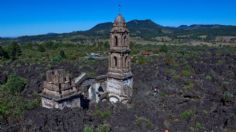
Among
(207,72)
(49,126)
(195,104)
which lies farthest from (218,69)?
(49,126)

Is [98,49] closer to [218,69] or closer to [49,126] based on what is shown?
[218,69]

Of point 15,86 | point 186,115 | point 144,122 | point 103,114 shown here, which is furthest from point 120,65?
point 15,86

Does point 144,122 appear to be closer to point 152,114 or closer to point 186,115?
point 152,114

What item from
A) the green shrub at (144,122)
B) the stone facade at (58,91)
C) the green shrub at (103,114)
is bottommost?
the green shrub at (144,122)

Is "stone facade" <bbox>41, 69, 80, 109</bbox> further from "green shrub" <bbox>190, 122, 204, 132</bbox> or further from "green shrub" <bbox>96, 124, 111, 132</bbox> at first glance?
"green shrub" <bbox>190, 122, 204, 132</bbox>

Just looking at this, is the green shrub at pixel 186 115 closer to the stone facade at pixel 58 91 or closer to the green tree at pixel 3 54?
the stone facade at pixel 58 91

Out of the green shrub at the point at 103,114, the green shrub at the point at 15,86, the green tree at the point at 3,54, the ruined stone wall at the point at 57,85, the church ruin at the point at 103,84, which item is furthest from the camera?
the green tree at the point at 3,54

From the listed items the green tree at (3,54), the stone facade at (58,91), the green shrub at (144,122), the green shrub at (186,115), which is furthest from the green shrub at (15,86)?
the green tree at (3,54)
